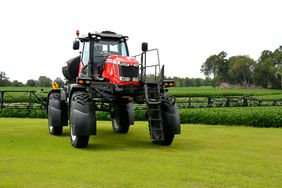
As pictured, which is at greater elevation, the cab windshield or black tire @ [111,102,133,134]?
the cab windshield

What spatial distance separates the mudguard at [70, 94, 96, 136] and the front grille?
1.40 metres

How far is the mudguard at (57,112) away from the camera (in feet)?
48.4

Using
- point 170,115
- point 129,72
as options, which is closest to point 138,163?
point 170,115

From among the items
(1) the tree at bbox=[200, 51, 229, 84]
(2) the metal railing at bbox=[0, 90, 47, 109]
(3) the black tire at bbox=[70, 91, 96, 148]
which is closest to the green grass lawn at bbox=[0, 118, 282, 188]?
(3) the black tire at bbox=[70, 91, 96, 148]

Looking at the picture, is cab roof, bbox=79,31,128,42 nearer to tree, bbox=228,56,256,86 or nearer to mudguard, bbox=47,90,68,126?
mudguard, bbox=47,90,68,126

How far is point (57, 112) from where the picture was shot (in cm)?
1491

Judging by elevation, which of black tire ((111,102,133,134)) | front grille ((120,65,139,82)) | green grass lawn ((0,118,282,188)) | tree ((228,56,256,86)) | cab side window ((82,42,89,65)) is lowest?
green grass lawn ((0,118,282,188))

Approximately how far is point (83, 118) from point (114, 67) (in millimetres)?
1972

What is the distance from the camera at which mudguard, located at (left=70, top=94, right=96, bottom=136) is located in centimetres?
1110

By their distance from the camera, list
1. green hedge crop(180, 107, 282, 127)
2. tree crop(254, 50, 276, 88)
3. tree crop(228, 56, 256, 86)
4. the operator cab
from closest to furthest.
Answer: the operator cab
green hedge crop(180, 107, 282, 127)
tree crop(254, 50, 276, 88)
tree crop(228, 56, 256, 86)

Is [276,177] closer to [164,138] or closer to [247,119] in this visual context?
[164,138]

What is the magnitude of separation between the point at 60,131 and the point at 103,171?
7.23 m

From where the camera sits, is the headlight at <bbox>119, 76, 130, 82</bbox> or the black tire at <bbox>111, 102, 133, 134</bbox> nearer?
the headlight at <bbox>119, 76, 130, 82</bbox>

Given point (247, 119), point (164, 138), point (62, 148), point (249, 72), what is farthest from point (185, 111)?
point (249, 72)
